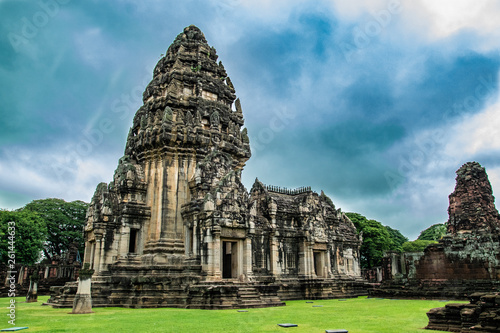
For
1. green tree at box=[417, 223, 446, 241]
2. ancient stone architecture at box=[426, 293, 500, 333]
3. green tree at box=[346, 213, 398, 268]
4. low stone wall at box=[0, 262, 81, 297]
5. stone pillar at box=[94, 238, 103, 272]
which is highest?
green tree at box=[417, 223, 446, 241]

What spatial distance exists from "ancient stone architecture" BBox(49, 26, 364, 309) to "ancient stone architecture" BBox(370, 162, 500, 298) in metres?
5.42

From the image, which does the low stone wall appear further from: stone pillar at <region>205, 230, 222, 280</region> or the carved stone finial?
stone pillar at <region>205, 230, 222, 280</region>

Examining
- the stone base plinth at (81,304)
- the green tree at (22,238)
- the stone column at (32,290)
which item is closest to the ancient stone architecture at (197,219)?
the stone base plinth at (81,304)

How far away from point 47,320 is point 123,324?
11.6ft

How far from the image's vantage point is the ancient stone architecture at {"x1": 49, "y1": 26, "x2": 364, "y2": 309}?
2014 centimetres

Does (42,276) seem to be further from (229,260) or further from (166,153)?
(166,153)

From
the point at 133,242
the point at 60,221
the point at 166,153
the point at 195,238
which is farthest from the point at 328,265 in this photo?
the point at 60,221

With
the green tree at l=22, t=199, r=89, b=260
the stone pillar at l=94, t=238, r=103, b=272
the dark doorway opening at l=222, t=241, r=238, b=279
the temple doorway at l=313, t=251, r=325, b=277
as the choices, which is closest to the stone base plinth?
the stone pillar at l=94, t=238, r=103, b=272

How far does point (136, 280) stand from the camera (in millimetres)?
19844

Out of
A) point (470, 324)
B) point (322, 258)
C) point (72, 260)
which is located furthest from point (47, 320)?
point (72, 260)

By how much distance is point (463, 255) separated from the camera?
23.2 m

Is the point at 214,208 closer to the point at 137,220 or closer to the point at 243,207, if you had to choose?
the point at 243,207

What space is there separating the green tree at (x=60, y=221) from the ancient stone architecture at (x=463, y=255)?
41.1 meters

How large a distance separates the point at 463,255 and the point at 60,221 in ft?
155
